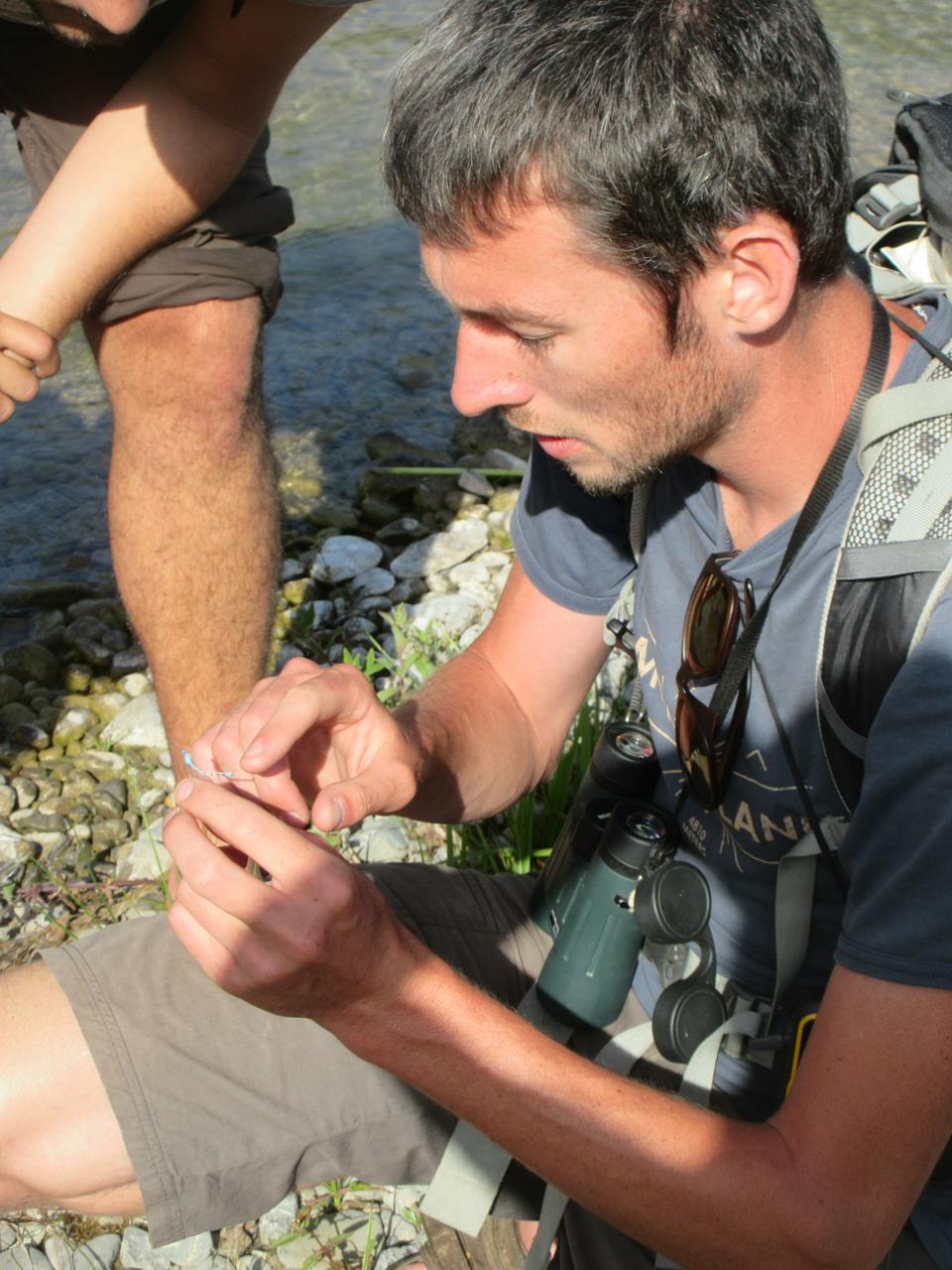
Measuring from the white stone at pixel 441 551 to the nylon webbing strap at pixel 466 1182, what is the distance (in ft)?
7.63

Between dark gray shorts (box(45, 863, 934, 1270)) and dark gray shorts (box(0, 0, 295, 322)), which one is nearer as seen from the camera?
dark gray shorts (box(45, 863, 934, 1270))

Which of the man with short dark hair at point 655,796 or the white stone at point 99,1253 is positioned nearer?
the man with short dark hair at point 655,796

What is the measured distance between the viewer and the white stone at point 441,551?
434cm

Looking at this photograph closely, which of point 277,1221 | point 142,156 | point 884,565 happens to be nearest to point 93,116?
point 142,156

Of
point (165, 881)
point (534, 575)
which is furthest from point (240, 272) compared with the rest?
point (165, 881)

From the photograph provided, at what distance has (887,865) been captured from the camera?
1675mm

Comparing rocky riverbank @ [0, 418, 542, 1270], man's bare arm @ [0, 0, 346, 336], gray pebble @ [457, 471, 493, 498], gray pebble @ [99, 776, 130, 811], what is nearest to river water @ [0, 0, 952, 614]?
rocky riverbank @ [0, 418, 542, 1270]

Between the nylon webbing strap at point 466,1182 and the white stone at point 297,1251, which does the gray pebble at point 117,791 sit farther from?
the nylon webbing strap at point 466,1182

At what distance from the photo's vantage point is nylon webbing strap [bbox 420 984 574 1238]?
2182mm

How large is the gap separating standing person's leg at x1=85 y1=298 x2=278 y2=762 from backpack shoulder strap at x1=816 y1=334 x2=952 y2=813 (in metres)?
1.66

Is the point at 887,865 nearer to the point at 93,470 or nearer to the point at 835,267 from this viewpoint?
the point at 835,267

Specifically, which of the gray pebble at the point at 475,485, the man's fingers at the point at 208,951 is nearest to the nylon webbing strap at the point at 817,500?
the man's fingers at the point at 208,951

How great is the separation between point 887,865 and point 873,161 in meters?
5.72

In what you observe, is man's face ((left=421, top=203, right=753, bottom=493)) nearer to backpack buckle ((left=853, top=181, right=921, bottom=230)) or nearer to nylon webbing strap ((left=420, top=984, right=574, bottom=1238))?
backpack buckle ((left=853, top=181, right=921, bottom=230))
